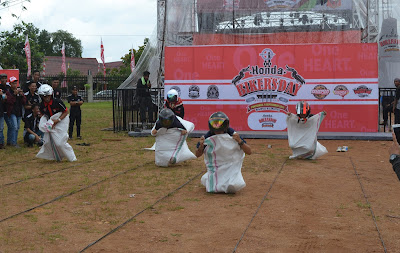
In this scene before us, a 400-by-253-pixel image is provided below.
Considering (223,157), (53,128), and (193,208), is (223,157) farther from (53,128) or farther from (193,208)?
(53,128)

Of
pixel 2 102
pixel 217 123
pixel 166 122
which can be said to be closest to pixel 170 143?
pixel 166 122

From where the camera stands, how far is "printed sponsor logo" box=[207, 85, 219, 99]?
17250 millimetres

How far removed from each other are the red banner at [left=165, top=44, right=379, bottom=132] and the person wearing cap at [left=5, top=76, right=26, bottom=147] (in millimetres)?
4775

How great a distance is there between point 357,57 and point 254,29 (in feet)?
21.4

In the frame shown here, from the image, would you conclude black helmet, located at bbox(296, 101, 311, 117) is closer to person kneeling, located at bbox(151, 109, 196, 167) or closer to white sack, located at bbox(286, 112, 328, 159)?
white sack, located at bbox(286, 112, 328, 159)

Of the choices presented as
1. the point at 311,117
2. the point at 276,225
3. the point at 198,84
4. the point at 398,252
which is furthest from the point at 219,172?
the point at 198,84

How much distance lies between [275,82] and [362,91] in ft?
8.18

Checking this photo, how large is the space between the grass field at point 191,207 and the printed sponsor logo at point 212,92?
521cm

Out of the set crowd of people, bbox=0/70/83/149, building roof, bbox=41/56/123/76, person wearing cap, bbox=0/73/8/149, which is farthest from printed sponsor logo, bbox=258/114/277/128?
building roof, bbox=41/56/123/76

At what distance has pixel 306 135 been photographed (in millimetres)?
11867

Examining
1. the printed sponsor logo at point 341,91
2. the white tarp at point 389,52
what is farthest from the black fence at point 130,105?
the white tarp at point 389,52

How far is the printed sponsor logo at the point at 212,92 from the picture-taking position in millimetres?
17250

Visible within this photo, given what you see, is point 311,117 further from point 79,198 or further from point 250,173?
point 79,198

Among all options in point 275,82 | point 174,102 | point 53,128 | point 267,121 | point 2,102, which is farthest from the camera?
point 267,121
